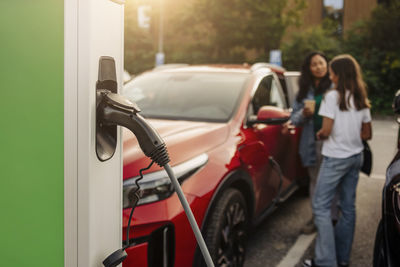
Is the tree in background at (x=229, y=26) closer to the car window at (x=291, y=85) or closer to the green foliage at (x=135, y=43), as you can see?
the green foliage at (x=135, y=43)

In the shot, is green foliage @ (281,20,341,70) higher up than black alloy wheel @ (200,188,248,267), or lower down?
higher up

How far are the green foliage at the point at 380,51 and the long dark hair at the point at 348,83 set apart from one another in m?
18.7

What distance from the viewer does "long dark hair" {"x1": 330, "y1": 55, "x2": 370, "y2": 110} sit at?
11.7 feet

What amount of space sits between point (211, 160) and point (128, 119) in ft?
5.33

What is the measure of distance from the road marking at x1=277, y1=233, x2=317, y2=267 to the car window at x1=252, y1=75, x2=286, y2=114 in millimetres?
1234

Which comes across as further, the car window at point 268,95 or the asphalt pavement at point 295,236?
the car window at point 268,95

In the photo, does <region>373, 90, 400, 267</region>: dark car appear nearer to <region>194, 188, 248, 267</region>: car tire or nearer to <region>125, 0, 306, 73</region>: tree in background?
<region>194, 188, 248, 267</region>: car tire

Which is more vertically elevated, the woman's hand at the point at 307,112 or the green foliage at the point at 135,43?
the green foliage at the point at 135,43

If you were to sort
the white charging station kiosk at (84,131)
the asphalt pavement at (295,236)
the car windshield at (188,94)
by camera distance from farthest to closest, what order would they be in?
the asphalt pavement at (295,236) → the car windshield at (188,94) → the white charging station kiosk at (84,131)

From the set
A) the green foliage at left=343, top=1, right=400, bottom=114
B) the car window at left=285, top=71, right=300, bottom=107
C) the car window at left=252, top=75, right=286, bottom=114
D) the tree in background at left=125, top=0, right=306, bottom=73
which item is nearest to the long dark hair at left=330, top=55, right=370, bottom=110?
the car window at left=252, top=75, right=286, bottom=114

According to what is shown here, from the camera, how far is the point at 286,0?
26078 millimetres

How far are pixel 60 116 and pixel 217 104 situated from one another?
2.66 meters

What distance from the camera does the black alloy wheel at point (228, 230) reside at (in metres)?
2.94

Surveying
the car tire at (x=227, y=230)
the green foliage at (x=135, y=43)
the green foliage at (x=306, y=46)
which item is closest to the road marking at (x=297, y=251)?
the car tire at (x=227, y=230)
